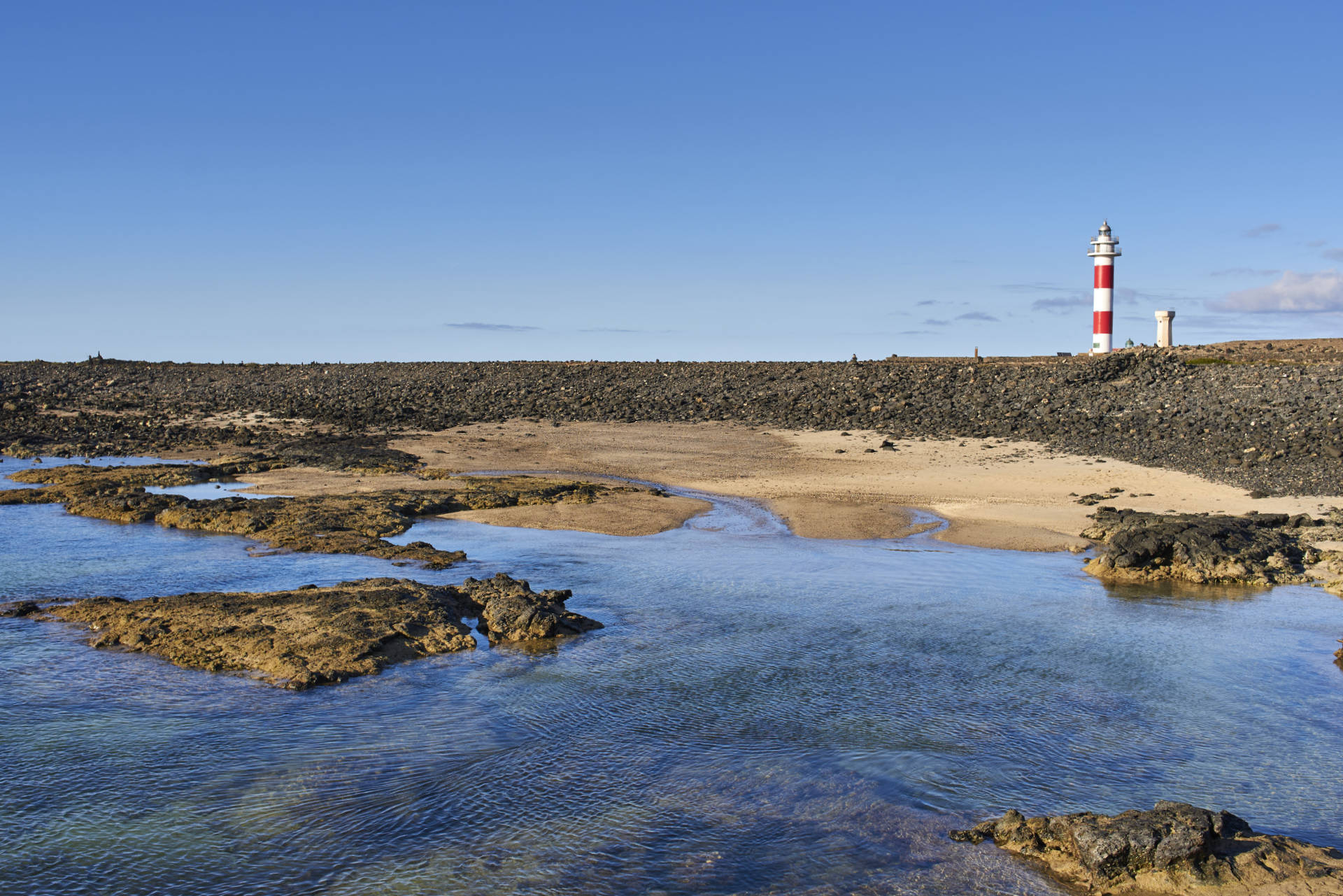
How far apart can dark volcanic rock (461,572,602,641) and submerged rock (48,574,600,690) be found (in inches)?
0.5

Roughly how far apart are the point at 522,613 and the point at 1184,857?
6.60m

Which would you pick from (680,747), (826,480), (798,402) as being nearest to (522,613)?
(680,747)

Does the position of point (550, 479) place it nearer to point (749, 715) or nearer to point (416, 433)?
point (416, 433)

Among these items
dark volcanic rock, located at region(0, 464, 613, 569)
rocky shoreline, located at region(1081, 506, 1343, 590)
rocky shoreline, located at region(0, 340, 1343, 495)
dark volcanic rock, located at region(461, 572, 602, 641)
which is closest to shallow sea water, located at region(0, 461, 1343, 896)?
dark volcanic rock, located at region(461, 572, 602, 641)

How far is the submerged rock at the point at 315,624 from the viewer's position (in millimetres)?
9102

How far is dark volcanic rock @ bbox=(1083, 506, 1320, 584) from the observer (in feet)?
43.9

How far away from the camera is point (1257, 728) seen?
793 cm

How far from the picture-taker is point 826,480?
2281 centimetres

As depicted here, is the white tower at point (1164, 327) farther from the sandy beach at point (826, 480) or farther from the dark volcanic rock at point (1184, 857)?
the dark volcanic rock at point (1184, 857)

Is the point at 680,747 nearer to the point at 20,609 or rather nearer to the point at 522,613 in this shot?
the point at 522,613

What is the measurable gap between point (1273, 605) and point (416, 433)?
25500 mm

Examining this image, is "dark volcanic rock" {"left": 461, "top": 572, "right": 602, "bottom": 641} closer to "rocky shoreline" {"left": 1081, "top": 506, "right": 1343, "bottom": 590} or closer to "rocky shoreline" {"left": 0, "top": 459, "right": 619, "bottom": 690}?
"rocky shoreline" {"left": 0, "top": 459, "right": 619, "bottom": 690}

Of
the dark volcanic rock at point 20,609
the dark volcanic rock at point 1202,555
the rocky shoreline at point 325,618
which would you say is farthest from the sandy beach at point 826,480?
the dark volcanic rock at point 20,609

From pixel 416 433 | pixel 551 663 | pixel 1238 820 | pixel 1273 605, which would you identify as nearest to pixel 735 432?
pixel 416 433
